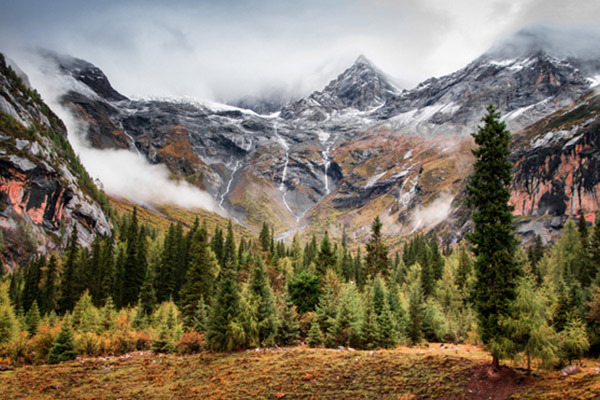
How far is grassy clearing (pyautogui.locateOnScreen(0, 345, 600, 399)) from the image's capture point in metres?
18.5

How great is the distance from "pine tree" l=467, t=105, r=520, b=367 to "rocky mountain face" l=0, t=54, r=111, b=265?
161 meters

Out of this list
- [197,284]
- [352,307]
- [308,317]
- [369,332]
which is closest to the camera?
[369,332]

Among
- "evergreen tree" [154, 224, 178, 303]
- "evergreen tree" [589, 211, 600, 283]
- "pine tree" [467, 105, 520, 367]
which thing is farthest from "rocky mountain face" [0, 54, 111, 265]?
"evergreen tree" [589, 211, 600, 283]

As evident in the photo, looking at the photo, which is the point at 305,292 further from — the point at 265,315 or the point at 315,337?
the point at 265,315

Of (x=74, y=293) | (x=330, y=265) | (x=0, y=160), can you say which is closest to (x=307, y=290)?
(x=330, y=265)

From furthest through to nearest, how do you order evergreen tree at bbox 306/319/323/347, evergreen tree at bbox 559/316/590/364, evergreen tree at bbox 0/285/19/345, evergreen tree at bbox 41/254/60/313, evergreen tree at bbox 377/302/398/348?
evergreen tree at bbox 41/254/60/313 → evergreen tree at bbox 0/285/19/345 → evergreen tree at bbox 306/319/323/347 → evergreen tree at bbox 377/302/398/348 → evergreen tree at bbox 559/316/590/364

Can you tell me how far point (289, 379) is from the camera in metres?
22.5

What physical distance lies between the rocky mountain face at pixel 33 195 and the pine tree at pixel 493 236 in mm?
161062

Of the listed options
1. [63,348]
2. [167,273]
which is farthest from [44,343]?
[167,273]

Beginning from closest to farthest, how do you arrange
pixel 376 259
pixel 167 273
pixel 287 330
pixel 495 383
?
pixel 495 383, pixel 287 330, pixel 376 259, pixel 167 273

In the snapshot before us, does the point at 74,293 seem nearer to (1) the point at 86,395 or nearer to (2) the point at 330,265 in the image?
(2) the point at 330,265

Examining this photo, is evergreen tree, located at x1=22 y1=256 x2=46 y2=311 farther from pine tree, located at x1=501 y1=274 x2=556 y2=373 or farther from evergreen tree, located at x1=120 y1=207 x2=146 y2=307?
pine tree, located at x1=501 y1=274 x2=556 y2=373

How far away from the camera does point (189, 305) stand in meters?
49.3

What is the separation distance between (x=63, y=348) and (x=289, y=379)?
2384 cm
